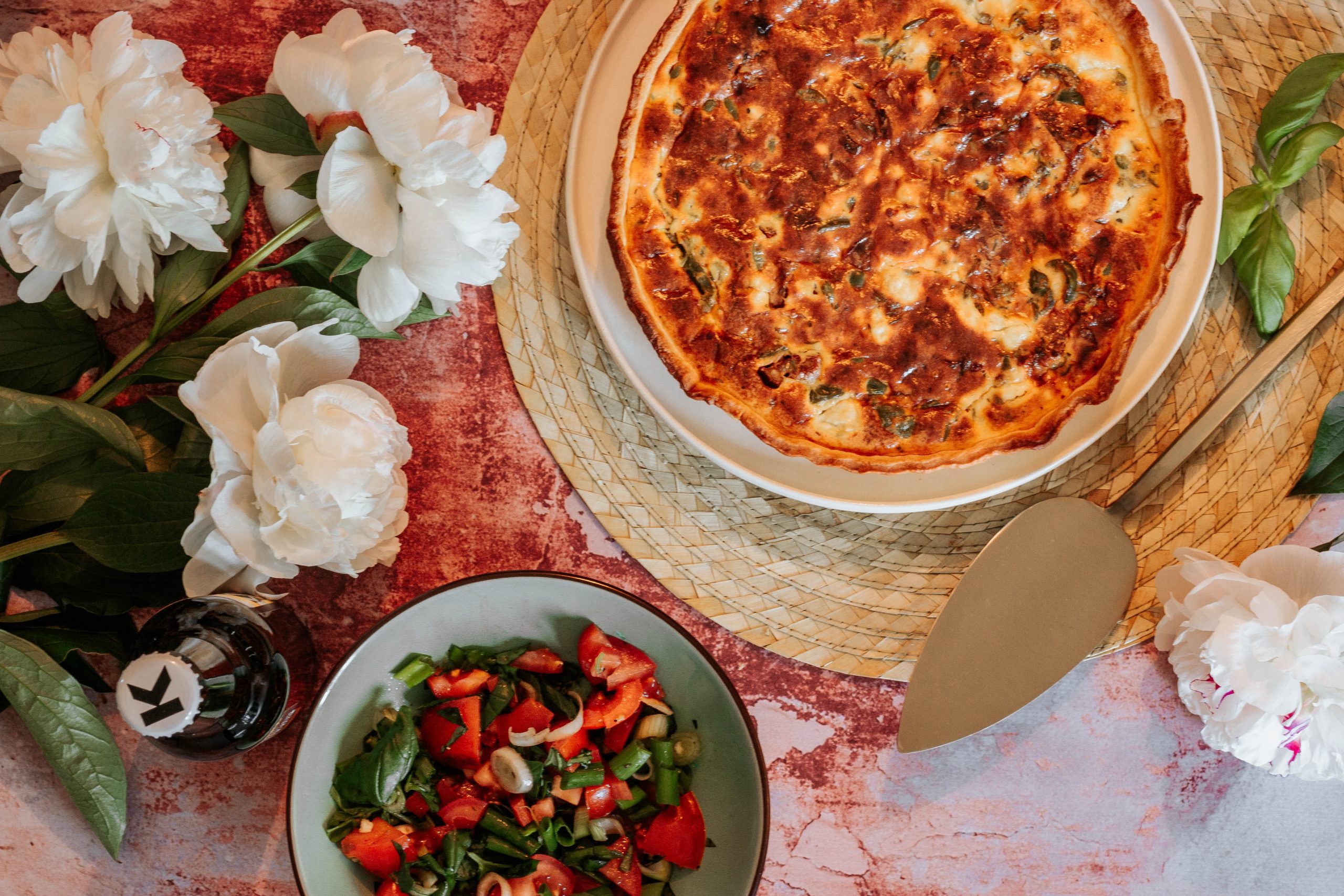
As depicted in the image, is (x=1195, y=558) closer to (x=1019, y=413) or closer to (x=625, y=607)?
(x=1019, y=413)

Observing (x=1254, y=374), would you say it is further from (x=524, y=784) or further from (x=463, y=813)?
(x=463, y=813)

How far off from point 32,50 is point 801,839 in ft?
7.01

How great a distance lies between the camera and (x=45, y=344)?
5.73 feet

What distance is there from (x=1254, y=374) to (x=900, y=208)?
83cm

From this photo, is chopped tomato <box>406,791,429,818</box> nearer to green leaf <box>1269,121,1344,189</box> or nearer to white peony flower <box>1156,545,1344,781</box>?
white peony flower <box>1156,545,1344,781</box>

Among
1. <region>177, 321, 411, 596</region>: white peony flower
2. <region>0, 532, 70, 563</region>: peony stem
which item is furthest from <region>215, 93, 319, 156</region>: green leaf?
<region>0, 532, 70, 563</region>: peony stem

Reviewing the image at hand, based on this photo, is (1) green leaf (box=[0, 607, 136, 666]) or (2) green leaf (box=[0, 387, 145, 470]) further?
(1) green leaf (box=[0, 607, 136, 666])

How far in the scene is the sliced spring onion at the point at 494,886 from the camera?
173 cm

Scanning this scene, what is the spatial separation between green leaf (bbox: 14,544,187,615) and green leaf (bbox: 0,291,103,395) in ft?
1.10

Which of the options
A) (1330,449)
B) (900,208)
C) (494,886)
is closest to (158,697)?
(494,886)

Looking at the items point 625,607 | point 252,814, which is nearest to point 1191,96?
point 625,607

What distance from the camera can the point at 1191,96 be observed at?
1886 mm

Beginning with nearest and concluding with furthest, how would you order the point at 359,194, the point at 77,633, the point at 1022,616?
the point at 359,194 < the point at 77,633 < the point at 1022,616

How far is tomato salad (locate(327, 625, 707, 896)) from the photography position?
5.74 feet
